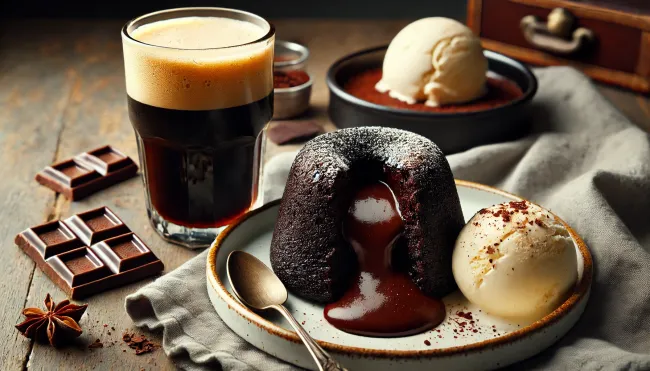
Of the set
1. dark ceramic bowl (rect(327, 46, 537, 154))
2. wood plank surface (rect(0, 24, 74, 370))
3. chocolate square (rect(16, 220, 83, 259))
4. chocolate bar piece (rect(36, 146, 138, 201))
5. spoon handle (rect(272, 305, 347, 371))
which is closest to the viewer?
spoon handle (rect(272, 305, 347, 371))

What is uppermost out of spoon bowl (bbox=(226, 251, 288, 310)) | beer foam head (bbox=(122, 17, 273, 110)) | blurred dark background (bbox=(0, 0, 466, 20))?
beer foam head (bbox=(122, 17, 273, 110))

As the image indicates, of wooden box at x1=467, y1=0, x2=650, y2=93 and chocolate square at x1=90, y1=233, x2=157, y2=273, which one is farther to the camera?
wooden box at x1=467, y1=0, x2=650, y2=93

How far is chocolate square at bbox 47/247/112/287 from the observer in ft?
4.42

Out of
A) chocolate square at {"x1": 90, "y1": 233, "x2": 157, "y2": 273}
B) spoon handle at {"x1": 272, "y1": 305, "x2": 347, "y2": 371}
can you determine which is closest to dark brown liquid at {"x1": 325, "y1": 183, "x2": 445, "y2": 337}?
spoon handle at {"x1": 272, "y1": 305, "x2": 347, "y2": 371}

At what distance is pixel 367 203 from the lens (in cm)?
126

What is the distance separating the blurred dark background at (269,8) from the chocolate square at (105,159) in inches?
54.9

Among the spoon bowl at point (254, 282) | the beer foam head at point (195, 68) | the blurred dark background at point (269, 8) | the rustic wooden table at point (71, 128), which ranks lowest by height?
the blurred dark background at point (269, 8)

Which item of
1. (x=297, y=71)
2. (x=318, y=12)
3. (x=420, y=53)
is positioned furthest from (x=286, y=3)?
(x=420, y=53)

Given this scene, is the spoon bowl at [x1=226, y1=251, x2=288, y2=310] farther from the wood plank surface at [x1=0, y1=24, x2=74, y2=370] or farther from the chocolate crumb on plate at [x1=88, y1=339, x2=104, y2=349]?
the wood plank surface at [x1=0, y1=24, x2=74, y2=370]

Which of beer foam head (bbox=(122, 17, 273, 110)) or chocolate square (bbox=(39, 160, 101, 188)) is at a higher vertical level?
beer foam head (bbox=(122, 17, 273, 110))

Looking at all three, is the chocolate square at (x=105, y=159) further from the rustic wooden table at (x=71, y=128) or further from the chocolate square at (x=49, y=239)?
the chocolate square at (x=49, y=239)

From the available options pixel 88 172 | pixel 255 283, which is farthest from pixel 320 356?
pixel 88 172

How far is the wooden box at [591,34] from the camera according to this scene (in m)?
2.23

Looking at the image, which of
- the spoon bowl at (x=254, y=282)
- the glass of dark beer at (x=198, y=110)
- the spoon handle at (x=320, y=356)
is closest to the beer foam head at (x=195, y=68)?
the glass of dark beer at (x=198, y=110)
